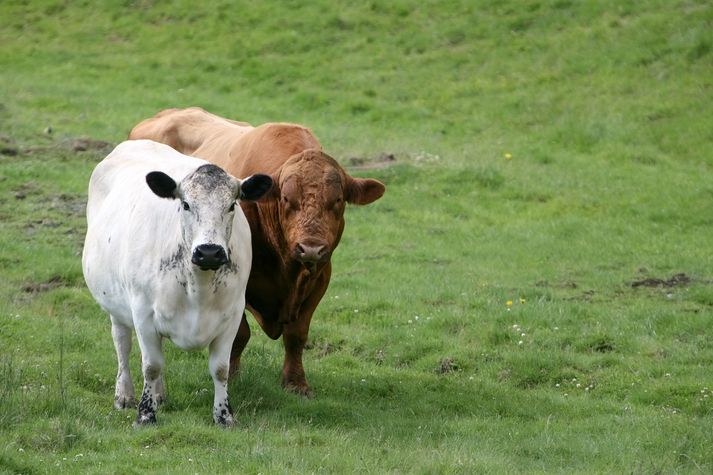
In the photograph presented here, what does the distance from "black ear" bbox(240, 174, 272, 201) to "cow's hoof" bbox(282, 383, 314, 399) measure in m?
2.10

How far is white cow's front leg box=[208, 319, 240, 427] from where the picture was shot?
8688mm

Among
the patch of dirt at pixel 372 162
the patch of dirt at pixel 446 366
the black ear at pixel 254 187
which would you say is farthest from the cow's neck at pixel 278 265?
the patch of dirt at pixel 372 162

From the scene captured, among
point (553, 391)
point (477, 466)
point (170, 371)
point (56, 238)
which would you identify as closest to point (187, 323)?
point (170, 371)

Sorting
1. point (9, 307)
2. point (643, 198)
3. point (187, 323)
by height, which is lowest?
point (643, 198)

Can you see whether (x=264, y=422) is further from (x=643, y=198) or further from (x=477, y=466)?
(x=643, y=198)

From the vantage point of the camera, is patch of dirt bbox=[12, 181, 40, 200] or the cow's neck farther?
patch of dirt bbox=[12, 181, 40, 200]

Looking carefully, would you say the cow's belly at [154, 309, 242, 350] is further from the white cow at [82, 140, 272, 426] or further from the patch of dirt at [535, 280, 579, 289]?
the patch of dirt at [535, 280, 579, 289]

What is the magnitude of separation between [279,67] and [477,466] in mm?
19809

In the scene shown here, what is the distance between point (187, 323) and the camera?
845 cm

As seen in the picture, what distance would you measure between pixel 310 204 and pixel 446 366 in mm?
2789

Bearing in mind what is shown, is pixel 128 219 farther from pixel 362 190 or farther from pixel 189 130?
pixel 189 130

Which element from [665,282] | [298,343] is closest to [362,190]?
[298,343]

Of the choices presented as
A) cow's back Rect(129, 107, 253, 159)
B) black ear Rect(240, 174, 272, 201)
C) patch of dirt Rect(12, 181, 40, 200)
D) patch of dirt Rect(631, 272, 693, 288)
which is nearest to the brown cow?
black ear Rect(240, 174, 272, 201)

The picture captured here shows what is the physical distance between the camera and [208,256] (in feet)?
25.6
